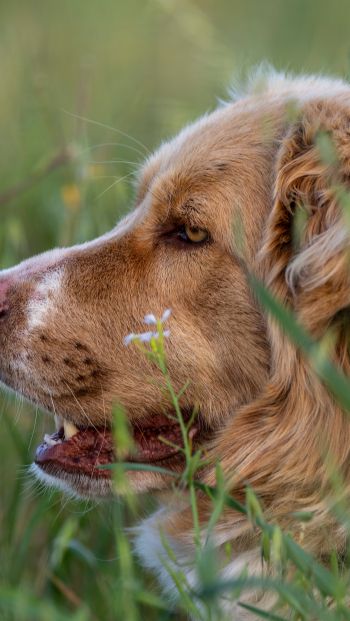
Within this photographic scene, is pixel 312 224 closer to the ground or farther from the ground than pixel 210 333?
farther from the ground

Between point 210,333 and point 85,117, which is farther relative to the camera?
point 85,117

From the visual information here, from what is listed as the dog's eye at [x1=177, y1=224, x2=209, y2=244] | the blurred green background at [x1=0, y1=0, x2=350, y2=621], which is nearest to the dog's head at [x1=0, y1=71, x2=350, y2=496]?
the dog's eye at [x1=177, y1=224, x2=209, y2=244]

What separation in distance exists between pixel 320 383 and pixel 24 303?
0.99m

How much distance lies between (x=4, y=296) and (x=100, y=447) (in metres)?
0.58

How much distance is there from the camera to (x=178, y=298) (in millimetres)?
3301

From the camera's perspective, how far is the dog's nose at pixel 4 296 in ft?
11.1

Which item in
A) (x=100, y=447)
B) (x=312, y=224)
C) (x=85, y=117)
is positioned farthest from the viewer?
(x=85, y=117)

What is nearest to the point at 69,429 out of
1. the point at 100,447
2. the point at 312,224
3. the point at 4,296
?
the point at 100,447

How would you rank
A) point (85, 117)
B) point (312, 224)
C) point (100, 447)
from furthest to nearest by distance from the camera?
1. point (85, 117)
2. point (100, 447)
3. point (312, 224)

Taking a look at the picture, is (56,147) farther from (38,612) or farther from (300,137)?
(38,612)

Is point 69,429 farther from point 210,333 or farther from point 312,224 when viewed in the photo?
point 312,224

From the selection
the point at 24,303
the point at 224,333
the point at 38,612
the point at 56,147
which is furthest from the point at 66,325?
the point at 56,147

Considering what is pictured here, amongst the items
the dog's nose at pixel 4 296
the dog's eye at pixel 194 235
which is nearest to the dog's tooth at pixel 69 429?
the dog's nose at pixel 4 296

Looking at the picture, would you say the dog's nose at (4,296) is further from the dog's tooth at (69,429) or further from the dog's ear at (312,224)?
the dog's ear at (312,224)
